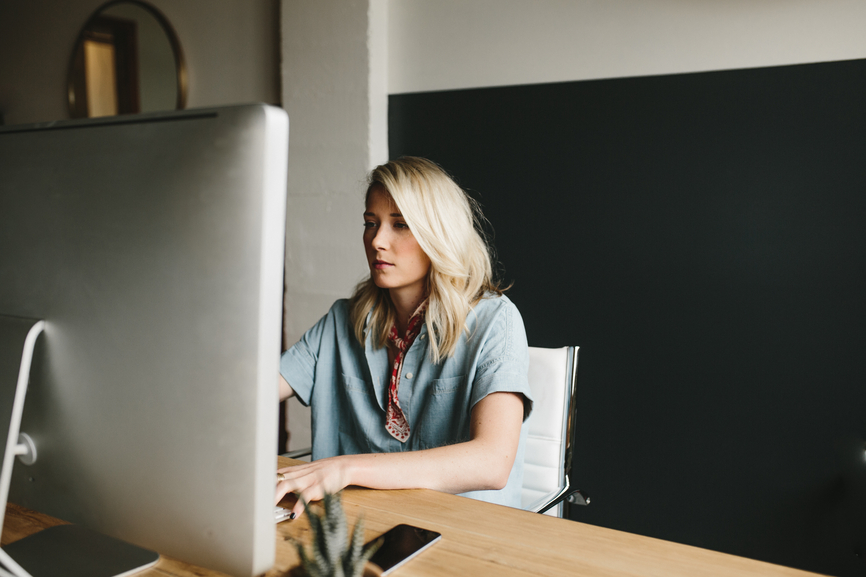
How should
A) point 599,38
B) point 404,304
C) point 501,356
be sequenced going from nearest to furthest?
point 501,356, point 404,304, point 599,38

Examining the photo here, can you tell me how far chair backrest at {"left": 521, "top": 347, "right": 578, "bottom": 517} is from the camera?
1564 mm

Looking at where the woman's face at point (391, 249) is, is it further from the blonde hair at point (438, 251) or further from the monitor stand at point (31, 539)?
the monitor stand at point (31, 539)

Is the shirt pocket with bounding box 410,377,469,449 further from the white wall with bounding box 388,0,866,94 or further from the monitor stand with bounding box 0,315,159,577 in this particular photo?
the white wall with bounding box 388,0,866,94

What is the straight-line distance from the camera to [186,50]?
339cm

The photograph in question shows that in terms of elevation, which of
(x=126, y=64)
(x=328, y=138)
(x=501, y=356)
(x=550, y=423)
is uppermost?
(x=126, y=64)

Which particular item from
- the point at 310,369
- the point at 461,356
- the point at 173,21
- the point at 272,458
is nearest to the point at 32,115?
the point at 173,21

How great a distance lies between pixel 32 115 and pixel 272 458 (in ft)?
14.7

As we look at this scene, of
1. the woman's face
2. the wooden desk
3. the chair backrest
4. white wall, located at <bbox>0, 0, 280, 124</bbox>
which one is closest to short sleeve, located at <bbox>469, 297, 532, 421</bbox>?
the chair backrest

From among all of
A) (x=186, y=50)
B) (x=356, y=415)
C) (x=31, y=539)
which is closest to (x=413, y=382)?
(x=356, y=415)

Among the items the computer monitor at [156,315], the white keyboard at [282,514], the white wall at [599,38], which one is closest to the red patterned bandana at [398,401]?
the white keyboard at [282,514]

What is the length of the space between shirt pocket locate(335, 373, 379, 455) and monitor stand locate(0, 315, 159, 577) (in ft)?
2.54

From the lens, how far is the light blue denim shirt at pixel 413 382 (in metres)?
1.44

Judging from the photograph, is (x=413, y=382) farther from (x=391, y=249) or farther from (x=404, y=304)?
(x=391, y=249)

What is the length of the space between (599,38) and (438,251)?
126 cm
